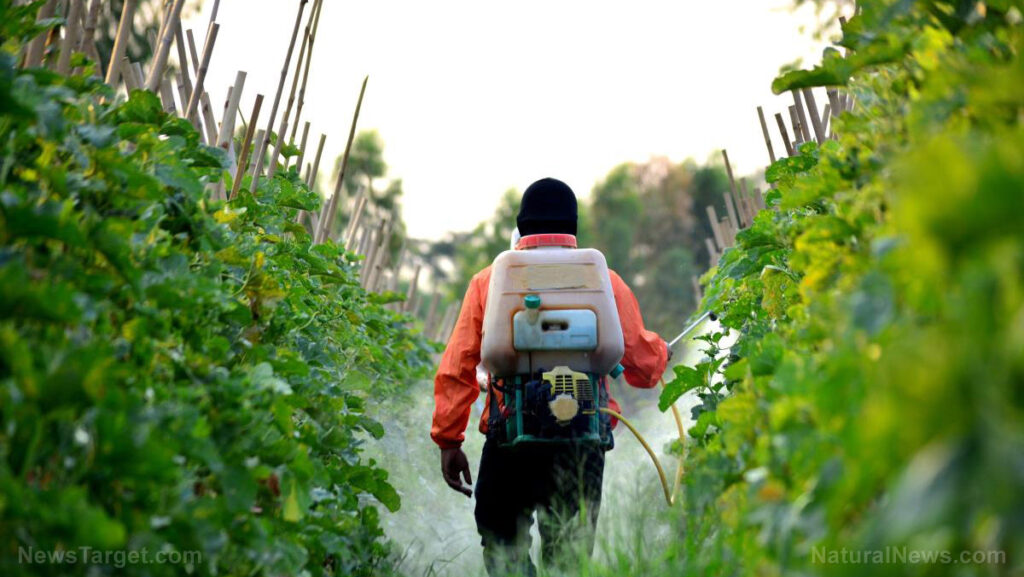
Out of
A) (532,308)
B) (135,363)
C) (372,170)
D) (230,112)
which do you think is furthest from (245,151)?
(372,170)

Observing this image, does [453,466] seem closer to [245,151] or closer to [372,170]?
[245,151]

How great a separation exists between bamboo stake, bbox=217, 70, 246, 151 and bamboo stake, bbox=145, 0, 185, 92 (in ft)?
1.25

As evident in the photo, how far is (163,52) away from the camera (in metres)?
3.24

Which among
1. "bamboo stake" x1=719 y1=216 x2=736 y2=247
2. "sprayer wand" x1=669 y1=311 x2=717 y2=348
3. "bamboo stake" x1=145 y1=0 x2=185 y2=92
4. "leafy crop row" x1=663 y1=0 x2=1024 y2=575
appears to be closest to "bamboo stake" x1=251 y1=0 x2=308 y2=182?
"bamboo stake" x1=145 y1=0 x2=185 y2=92

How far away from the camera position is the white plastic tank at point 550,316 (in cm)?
386

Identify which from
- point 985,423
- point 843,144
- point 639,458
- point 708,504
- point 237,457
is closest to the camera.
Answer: point 985,423

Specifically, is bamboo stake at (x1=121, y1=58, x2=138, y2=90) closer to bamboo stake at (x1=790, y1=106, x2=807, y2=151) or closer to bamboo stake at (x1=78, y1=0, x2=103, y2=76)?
bamboo stake at (x1=78, y1=0, x2=103, y2=76)

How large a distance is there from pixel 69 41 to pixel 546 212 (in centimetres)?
211

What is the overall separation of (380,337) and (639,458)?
1.78 metres

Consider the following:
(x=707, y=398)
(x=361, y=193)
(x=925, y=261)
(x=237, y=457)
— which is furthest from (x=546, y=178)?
(x=361, y=193)

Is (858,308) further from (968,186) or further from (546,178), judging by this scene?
(546,178)

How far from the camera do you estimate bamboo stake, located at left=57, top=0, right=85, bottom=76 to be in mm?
2576

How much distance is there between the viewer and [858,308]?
128cm

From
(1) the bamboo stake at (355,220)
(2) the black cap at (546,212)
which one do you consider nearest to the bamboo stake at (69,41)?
(2) the black cap at (546,212)
